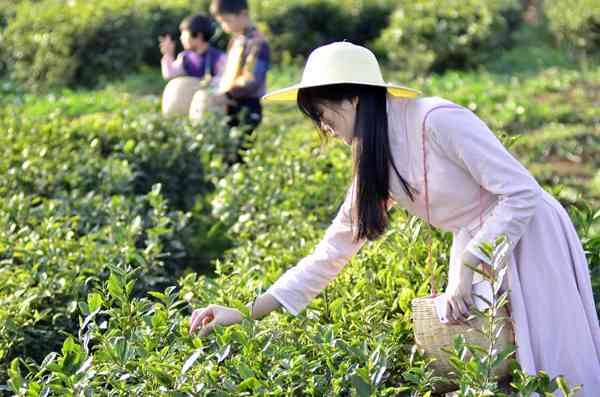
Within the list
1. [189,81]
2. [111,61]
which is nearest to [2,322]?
[189,81]

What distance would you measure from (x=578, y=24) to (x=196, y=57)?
6.62m

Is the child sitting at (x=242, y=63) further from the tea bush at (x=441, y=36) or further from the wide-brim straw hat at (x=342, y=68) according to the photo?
the tea bush at (x=441, y=36)

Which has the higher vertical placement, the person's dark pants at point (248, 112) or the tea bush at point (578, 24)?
the person's dark pants at point (248, 112)

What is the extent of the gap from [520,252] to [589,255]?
840 millimetres

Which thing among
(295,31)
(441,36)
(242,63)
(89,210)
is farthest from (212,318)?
(295,31)

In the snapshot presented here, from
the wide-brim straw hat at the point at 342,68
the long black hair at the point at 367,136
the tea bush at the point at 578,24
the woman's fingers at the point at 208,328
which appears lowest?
the tea bush at the point at 578,24

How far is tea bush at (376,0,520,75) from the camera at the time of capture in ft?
37.5

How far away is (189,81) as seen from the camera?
279 inches

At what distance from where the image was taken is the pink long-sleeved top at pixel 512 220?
8.38 ft

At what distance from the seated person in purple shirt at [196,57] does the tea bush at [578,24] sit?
6.43 metres

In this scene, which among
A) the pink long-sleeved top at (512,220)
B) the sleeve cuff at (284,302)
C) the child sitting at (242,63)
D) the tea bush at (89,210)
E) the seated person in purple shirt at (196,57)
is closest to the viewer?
the pink long-sleeved top at (512,220)

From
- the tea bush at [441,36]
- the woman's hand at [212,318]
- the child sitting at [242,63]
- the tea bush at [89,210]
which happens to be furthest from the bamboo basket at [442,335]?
the tea bush at [441,36]

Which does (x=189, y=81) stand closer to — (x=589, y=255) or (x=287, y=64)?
(x=589, y=255)

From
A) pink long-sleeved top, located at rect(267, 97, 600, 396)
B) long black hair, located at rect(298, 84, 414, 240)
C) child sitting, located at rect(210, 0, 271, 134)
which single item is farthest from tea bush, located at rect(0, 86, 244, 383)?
pink long-sleeved top, located at rect(267, 97, 600, 396)
